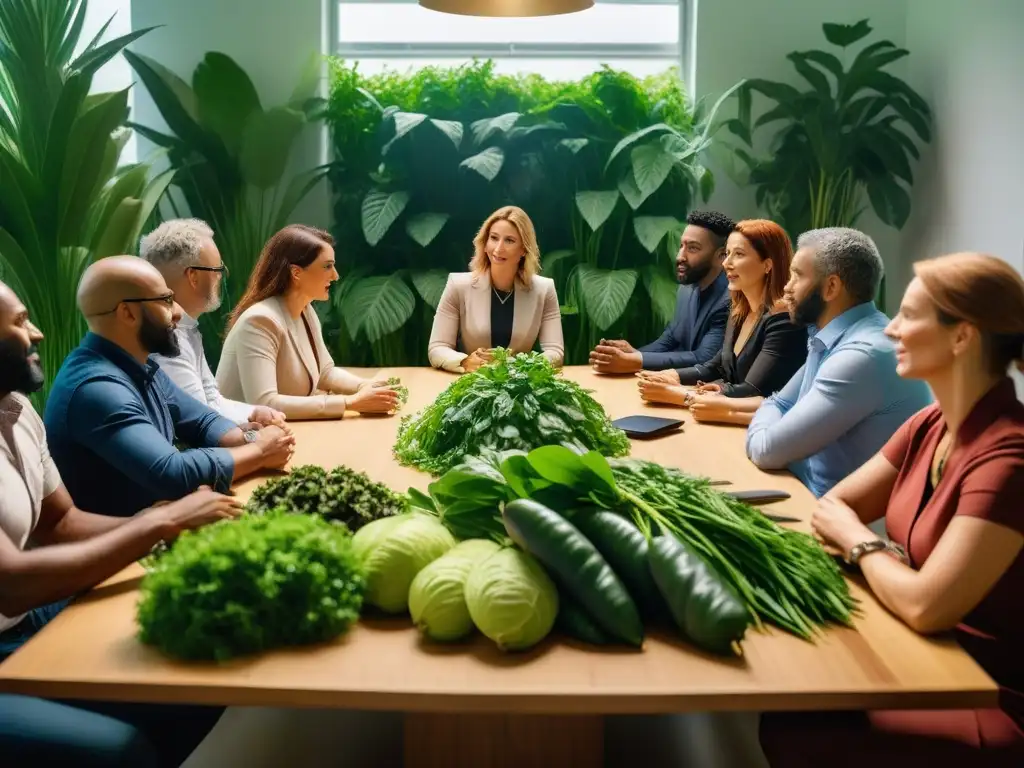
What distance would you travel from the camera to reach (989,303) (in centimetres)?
179

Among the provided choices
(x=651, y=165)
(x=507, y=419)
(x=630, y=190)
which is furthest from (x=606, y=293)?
(x=507, y=419)

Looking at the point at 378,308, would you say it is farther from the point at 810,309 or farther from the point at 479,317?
the point at 810,309

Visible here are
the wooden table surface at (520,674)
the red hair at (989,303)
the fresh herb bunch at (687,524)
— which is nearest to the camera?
the wooden table surface at (520,674)

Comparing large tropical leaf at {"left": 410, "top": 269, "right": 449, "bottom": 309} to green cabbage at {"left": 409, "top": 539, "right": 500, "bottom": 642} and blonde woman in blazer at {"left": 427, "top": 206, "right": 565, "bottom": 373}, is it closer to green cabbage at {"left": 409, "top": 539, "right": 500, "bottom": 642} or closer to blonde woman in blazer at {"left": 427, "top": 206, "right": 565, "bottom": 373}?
blonde woman in blazer at {"left": 427, "top": 206, "right": 565, "bottom": 373}

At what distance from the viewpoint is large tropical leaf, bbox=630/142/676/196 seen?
18.5 ft

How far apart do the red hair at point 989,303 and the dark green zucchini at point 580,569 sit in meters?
0.78

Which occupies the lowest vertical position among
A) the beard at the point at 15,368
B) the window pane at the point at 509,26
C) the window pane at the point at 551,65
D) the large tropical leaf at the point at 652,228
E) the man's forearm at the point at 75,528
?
the man's forearm at the point at 75,528

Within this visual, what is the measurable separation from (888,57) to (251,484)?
4.38 meters

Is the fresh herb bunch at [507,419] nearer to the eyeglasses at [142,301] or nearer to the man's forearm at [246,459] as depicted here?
the man's forearm at [246,459]

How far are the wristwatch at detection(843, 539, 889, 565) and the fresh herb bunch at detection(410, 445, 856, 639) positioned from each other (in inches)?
1.7

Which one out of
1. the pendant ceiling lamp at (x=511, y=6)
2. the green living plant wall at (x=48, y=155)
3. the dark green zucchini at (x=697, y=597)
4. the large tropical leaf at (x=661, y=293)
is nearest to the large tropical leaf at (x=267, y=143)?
the green living plant wall at (x=48, y=155)

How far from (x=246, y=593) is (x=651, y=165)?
459 cm

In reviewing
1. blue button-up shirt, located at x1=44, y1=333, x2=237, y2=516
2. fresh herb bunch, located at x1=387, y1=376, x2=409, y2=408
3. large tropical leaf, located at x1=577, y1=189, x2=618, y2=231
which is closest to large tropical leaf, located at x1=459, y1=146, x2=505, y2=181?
large tropical leaf, located at x1=577, y1=189, x2=618, y2=231

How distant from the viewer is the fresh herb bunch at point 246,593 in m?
1.50
